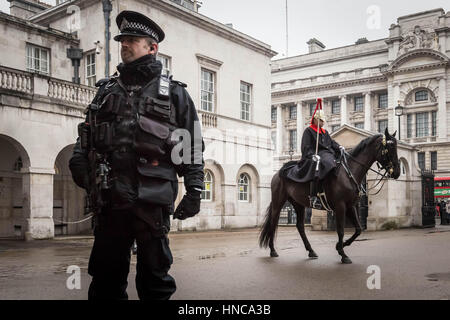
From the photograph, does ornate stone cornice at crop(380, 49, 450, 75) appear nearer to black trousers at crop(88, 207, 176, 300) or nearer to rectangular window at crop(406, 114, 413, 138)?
rectangular window at crop(406, 114, 413, 138)

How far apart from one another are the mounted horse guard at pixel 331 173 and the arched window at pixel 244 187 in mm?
15735

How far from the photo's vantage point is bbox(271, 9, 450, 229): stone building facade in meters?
60.7

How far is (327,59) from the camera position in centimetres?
7350

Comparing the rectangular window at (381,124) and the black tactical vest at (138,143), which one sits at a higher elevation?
the rectangular window at (381,124)

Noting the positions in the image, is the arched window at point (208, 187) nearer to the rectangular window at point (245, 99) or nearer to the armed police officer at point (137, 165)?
the rectangular window at point (245, 99)

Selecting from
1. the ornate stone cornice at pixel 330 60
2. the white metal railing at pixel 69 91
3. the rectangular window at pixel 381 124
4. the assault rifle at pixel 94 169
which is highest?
the ornate stone cornice at pixel 330 60

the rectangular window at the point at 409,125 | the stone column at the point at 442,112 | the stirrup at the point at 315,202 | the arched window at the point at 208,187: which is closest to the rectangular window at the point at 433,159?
the stone column at the point at 442,112

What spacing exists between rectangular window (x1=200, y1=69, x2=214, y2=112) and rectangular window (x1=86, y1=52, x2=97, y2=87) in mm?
5195

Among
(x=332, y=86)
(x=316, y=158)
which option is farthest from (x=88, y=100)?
(x=332, y=86)

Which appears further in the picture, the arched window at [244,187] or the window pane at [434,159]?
the window pane at [434,159]

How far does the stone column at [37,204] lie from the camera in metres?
16.2

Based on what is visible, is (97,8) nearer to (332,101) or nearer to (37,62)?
(37,62)

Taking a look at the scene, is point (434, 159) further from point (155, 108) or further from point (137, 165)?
point (137, 165)
